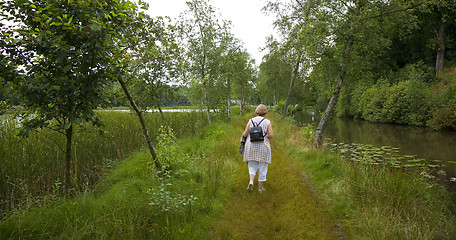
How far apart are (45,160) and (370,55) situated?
41.7ft

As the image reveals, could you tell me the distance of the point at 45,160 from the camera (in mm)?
4605

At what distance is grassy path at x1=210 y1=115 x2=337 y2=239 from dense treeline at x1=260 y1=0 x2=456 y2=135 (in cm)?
681

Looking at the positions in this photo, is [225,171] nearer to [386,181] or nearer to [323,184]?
[323,184]

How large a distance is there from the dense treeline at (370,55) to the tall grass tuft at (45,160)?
28.6ft

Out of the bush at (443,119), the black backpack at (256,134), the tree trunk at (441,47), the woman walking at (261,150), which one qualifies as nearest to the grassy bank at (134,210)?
the woman walking at (261,150)

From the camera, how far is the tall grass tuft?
12.5 ft

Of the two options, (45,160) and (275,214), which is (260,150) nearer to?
(275,214)

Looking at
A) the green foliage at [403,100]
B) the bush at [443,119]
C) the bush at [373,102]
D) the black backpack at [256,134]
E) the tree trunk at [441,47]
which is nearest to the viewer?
the black backpack at [256,134]

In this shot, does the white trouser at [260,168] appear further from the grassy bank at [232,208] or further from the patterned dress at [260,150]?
the grassy bank at [232,208]

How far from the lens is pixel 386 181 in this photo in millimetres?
4695

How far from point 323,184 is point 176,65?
525 centimetres

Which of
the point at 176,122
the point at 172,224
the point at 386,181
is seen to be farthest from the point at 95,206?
the point at 176,122

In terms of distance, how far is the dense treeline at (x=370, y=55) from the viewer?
9883 mm

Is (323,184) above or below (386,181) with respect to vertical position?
below
